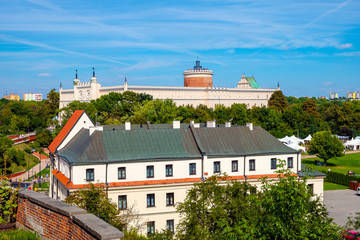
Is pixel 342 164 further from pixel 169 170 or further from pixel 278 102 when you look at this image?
pixel 278 102

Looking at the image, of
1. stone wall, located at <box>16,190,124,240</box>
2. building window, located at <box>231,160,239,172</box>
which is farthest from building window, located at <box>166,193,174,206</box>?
stone wall, located at <box>16,190,124,240</box>

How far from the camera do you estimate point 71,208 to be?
37.9 ft

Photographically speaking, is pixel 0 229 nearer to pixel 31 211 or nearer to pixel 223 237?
pixel 31 211

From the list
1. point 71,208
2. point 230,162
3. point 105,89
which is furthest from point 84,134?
point 105,89

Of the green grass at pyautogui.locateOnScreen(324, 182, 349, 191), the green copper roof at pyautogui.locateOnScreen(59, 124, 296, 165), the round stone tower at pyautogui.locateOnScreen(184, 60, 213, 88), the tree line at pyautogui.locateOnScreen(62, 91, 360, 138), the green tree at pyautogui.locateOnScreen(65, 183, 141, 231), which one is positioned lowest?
the green grass at pyautogui.locateOnScreen(324, 182, 349, 191)

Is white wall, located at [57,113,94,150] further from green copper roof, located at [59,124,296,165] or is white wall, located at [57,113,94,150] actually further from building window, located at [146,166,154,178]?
building window, located at [146,166,154,178]

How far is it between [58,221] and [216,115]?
326 feet

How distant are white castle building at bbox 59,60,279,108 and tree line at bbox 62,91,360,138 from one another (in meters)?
16.6

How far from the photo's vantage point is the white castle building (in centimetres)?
13138

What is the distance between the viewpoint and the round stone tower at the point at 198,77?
506 ft

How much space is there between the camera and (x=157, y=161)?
35.5 m

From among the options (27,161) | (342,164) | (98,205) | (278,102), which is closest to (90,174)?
(98,205)

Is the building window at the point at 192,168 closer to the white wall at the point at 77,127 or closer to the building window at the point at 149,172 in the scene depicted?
the building window at the point at 149,172

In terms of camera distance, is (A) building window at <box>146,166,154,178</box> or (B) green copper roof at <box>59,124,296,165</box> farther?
(B) green copper roof at <box>59,124,296,165</box>
